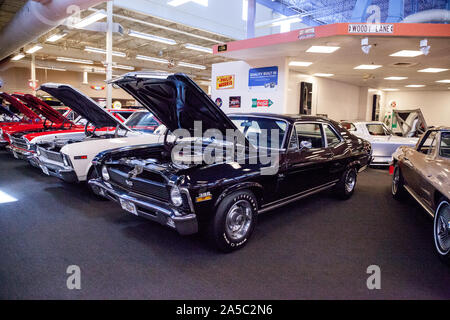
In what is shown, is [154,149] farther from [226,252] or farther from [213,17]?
[213,17]

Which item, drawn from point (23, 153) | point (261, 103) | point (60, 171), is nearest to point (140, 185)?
point (60, 171)

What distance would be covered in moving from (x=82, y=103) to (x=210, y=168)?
335 cm

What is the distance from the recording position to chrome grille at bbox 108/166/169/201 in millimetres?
2826

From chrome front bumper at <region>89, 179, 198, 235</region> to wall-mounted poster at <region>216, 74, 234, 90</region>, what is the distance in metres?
8.47

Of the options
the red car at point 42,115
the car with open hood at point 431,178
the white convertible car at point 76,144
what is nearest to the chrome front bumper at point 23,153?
the white convertible car at point 76,144

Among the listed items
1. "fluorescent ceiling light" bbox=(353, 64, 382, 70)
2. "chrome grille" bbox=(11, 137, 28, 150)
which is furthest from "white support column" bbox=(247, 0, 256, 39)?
"chrome grille" bbox=(11, 137, 28, 150)

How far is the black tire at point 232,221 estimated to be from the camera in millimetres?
2854

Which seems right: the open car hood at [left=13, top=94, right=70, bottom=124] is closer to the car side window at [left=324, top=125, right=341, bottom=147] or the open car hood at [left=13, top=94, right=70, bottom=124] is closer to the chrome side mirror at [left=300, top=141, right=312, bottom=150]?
the chrome side mirror at [left=300, top=141, right=312, bottom=150]

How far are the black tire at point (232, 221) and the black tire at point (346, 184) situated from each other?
2.36m

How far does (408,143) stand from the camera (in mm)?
7867

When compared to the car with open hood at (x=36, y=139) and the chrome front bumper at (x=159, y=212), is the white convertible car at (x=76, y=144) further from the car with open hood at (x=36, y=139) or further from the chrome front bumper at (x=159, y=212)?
the chrome front bumper at (x=159, y=212)

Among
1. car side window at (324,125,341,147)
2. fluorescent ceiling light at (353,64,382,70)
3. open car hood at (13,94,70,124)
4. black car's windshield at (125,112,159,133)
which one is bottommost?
car side window at (324,125,341,147)

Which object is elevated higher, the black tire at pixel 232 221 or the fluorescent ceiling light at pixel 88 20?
the fluorescent ceiling light at pixel 88 20
